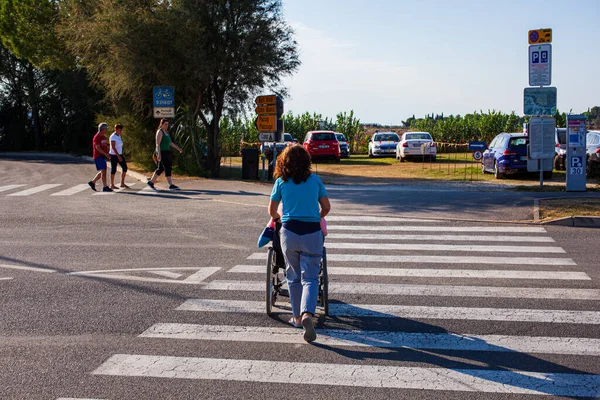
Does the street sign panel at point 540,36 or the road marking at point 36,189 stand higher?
the street sign panel at point 540,36

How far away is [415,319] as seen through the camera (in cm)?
678

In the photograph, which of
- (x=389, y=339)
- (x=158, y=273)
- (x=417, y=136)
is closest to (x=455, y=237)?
(x=158, y=273)

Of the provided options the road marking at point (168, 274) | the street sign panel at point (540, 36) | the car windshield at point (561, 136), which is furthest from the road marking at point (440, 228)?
the car windshield at point (561, 136)

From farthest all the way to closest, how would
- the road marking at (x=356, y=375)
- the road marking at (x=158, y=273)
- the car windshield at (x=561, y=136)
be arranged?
the car windshield at (x=561, y=136) < the road marking at (x=158, y=273) < the road marking at (x=356, y=375)

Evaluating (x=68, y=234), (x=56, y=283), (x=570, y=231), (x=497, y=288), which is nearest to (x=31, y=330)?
(x=56, y=283)

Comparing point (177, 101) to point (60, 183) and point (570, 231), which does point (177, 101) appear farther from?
point (570, 231)

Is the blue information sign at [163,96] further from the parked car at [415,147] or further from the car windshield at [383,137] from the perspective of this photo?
the car windshield at [383,137]

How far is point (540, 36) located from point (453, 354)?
44.9 feet

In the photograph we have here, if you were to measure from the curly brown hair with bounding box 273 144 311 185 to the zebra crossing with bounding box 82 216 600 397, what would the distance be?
4.78ft

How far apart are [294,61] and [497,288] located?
17243 mm

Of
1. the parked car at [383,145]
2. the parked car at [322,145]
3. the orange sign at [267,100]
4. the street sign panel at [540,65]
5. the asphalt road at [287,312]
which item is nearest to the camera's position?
the asphalt road at [287,312]

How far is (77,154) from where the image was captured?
40.0 m

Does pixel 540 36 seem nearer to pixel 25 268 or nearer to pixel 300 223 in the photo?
pixel 300 223

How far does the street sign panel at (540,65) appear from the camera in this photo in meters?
17.2
